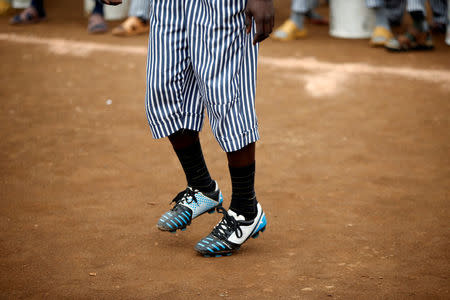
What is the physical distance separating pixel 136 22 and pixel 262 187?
158 inches

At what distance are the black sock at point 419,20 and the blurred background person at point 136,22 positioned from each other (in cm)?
268

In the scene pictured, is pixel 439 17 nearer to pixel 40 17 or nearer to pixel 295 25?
pixel 295 25

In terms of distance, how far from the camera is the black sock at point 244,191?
218 cm

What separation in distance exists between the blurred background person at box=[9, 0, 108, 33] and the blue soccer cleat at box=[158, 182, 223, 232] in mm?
4534

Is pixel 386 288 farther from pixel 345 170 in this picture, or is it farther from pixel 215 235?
pixel 345 170

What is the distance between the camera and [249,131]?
209 cm

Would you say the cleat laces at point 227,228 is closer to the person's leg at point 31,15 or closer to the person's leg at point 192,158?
the person's leg at point 192,158

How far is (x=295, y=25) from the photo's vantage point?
20.7 feet

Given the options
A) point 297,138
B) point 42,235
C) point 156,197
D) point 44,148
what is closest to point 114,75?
point 44,148

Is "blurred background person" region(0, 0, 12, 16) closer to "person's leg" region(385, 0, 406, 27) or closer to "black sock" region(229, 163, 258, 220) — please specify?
"person's leg" region(385, 0, 406, 27)

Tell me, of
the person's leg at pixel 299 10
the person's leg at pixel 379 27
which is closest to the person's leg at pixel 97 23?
the person's leg at pixel 299 10

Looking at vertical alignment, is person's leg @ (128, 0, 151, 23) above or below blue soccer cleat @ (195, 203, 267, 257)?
below

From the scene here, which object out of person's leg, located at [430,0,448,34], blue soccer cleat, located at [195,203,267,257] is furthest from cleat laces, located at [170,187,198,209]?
person's leg, located at [430,0,448,34]

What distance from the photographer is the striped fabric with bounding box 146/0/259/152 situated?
201 cm
